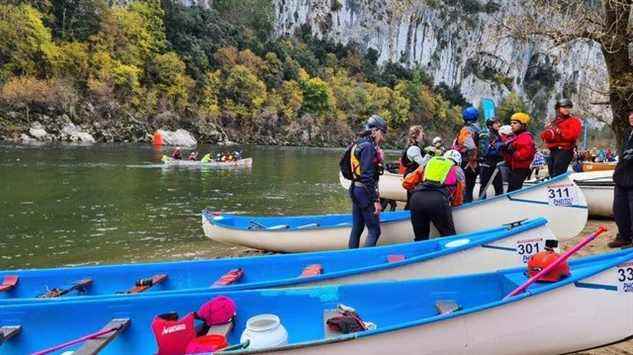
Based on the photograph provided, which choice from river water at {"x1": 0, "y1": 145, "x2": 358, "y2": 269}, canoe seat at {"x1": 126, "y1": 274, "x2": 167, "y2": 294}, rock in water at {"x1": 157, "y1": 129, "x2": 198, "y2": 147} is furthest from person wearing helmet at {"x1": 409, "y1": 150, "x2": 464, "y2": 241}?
rock in water at {"x1": 157, "y1": 129, "x2": 198, "y2": 147}

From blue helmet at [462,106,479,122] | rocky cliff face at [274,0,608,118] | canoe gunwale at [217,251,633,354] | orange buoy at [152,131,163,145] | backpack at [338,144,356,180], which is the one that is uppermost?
rocky cliff face at [274,0,608,118]

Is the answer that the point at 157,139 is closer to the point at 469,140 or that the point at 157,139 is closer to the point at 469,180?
the point at 469,180

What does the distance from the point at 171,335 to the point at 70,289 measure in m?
2.25

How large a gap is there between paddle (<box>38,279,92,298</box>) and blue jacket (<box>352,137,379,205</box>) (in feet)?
11.7

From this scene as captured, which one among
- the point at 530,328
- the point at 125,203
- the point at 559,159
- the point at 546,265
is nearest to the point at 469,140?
the point at 559,159

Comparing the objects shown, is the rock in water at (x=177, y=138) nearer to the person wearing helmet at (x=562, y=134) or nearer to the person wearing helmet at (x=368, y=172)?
the person wearing helmet at (x=562, y=134)

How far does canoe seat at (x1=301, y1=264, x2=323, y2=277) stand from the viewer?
5655 millimetres

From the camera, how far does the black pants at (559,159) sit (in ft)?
28.6

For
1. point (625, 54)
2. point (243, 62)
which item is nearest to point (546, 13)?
point (625, 54)

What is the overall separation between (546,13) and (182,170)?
2096 cm

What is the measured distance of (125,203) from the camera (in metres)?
16.7

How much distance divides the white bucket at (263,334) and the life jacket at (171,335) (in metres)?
0.41

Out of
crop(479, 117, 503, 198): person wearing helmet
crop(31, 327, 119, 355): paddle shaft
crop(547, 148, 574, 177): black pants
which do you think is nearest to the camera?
crop(31, 327, 119, 355): paddle shaft

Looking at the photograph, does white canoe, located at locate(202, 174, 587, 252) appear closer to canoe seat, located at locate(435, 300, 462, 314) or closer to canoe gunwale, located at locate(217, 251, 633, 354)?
canoe seat, located at locate(435, 300, 462, 314)
